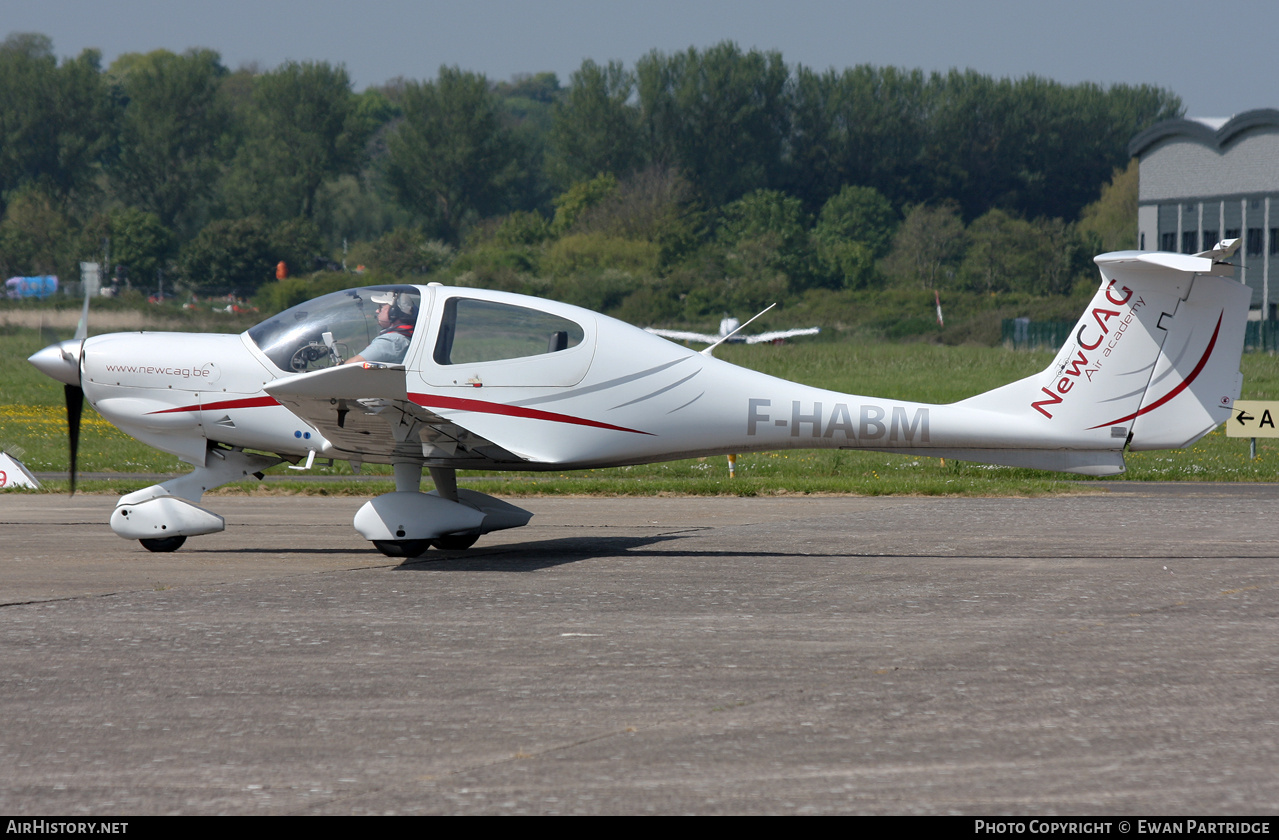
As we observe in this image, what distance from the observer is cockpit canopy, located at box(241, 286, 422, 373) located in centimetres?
1046

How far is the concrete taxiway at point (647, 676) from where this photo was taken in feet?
15.3

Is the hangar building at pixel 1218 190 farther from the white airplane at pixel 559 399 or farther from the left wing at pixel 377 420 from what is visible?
the left wing at pixel 377 420

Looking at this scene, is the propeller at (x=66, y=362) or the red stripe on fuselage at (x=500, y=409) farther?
the propeller at (x=66, y=362)

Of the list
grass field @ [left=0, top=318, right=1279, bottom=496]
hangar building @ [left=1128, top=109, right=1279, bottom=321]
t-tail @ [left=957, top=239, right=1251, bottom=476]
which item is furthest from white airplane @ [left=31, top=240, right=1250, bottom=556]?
hangar building @ [left=1128, top=109, right=1279, bottom=321]

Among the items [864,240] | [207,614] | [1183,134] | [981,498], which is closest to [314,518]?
[207,614]

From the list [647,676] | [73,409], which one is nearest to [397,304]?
[73,409]

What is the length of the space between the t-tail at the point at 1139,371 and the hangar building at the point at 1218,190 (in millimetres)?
51305

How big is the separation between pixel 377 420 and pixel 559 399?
1.60 m

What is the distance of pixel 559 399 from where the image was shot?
10.7m

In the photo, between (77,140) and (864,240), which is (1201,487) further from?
(77,140)

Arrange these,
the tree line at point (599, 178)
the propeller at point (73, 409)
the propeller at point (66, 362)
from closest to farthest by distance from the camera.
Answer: the propeller at point (66, 362)
the propeller at point (73, 409)
the tree line at point (599, 178)

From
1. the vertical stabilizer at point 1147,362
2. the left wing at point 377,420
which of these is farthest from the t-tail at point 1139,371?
the left wing at point 377,420

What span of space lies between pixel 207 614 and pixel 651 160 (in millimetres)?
95800

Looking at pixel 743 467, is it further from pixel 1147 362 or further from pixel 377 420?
pixel 377 420
